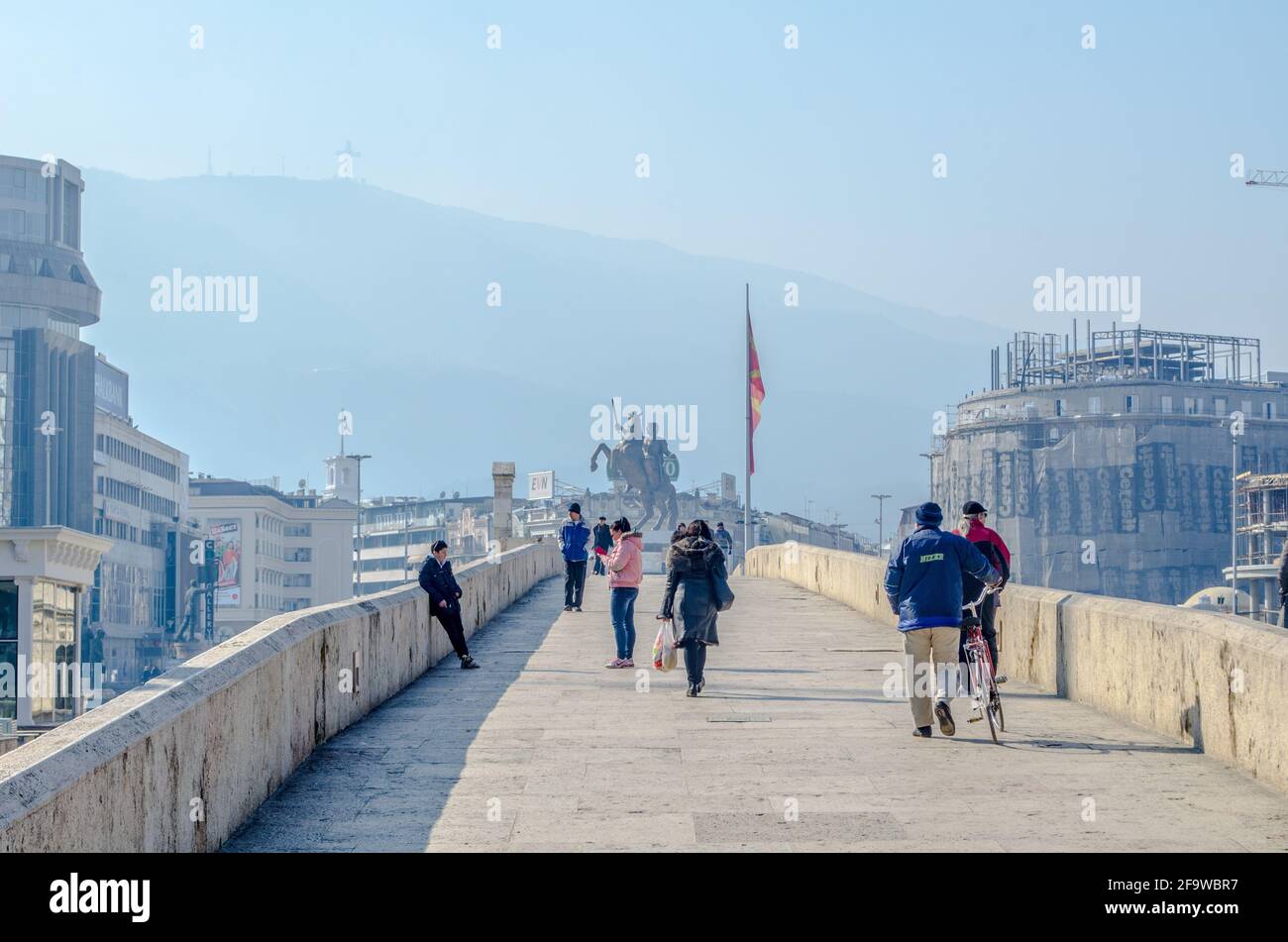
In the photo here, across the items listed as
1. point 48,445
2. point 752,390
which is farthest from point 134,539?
point 752,390

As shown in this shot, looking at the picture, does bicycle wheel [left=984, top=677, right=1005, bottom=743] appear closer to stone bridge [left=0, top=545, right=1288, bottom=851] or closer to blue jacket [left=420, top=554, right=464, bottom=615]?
Answer: stone bridge [left=0, top=545, right=1288, bottom=851]

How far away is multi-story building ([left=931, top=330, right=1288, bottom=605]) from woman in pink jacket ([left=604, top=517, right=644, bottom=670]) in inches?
4864

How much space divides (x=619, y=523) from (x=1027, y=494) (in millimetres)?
131497

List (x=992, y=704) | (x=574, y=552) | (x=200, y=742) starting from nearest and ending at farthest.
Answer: (x=200, y=742), (x=992, y=704), (x=574, y=552)

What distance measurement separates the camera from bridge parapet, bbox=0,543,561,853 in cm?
601

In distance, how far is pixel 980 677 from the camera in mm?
12531

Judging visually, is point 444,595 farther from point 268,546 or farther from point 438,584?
point 268,546

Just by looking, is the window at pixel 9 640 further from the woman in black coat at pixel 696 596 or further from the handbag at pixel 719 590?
the handbag at pixel 719 590

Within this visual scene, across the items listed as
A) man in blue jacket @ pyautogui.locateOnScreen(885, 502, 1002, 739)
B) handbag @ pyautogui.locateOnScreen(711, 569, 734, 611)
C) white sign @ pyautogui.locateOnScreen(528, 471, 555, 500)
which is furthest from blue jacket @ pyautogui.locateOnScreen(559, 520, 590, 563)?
white sign @ pyautogui.locateOnScreen(528, 471, 555, 500)

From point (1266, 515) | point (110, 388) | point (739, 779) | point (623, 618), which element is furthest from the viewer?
point (110, 388)

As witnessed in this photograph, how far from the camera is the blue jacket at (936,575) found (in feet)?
40.2

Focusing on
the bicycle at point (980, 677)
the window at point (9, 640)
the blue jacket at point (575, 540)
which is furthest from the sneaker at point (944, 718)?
the window at point (9, 640)

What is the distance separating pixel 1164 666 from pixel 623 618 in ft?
24.7
